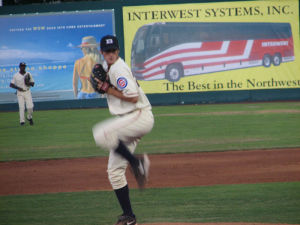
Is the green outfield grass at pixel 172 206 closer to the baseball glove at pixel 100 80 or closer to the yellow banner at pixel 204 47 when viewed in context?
the baseball glove at pixel 100 80

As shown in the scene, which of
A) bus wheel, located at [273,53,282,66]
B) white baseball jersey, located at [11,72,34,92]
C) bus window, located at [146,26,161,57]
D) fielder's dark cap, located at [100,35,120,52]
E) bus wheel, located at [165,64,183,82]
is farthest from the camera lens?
bus wheel, located at [273,53,282,66]

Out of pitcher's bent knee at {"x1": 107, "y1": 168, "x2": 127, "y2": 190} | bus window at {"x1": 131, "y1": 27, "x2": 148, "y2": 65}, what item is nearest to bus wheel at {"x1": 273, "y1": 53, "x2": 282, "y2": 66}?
bus window at {"x1": 131, "y1": 27, "x2": 148, "y2": 65}

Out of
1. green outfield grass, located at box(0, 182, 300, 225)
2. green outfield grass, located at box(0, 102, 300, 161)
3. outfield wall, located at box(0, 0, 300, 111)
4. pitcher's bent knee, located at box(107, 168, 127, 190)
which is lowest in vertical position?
green outfield grass, located at box(0, 182, 300, 225)

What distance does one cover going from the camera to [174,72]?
92.3 feet

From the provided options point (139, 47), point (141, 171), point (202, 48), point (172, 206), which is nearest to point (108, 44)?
point (141, 171)

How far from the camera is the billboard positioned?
28031 millimetres

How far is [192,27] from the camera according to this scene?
28.2 m

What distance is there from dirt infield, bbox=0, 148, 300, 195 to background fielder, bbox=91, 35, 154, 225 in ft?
11.3

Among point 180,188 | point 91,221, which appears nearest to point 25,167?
point 180,188

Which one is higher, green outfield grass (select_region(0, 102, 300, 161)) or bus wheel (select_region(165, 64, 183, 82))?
bus wheel (select_region(165, 64, 183, 82))

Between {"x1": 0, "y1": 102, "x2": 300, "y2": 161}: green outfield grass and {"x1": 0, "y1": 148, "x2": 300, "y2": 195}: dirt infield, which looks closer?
{"x1": 0, "y1": 148, "x2": 300, "y2": 195}: dirt infield

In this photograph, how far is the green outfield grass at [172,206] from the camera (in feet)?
22.7

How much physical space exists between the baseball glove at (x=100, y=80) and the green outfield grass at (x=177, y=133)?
7.59 meters

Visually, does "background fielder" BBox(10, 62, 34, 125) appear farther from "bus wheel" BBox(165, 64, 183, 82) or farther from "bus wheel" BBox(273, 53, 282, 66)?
"bus wheel" BBox(273, 53, 282, 66)
